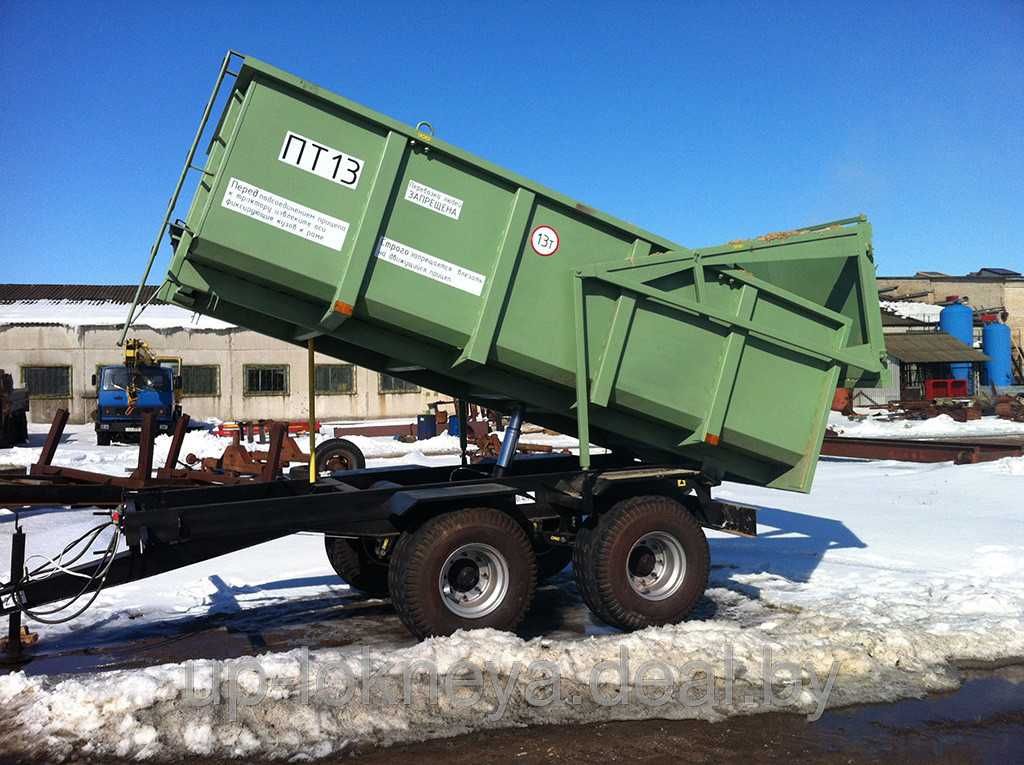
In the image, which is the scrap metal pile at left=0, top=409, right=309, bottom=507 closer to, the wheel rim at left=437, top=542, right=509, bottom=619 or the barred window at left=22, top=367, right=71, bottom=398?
the wheel rim at left=437, top=542, right=509, bottom=619

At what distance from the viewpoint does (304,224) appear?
571 cm

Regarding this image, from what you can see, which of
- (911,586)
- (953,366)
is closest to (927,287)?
(953,366)

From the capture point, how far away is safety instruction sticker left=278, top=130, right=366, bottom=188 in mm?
A: 5699

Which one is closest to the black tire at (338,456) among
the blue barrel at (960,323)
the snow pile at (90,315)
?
the snow pile at (90,315)

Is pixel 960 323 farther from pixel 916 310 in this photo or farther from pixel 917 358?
pixel 916 310

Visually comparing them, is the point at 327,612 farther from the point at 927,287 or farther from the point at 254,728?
the point at 927,287

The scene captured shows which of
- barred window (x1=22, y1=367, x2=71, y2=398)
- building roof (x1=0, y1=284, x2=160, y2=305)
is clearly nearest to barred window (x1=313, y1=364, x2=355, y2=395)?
barred window (x1=22, y1=367, x2=71, y2=398)

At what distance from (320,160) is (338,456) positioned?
19.0 feet

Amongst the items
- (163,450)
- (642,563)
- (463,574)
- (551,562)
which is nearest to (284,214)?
(463,574)

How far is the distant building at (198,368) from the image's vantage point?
104 feet

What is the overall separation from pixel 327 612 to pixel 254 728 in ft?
8.38

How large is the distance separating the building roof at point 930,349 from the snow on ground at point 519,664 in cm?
3732

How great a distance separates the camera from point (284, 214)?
566cm

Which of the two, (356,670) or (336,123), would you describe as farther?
(336,123)
